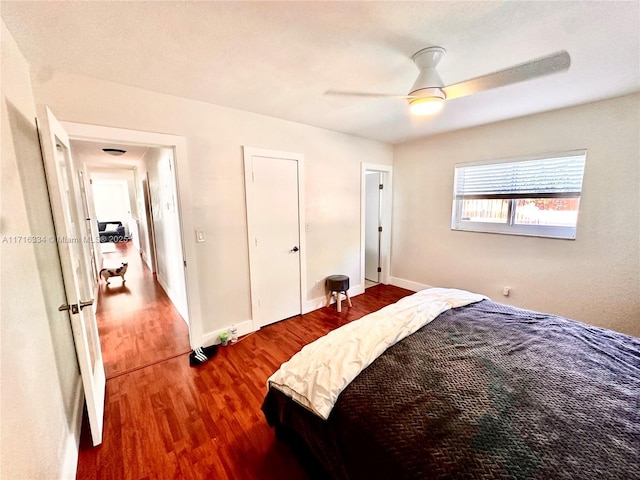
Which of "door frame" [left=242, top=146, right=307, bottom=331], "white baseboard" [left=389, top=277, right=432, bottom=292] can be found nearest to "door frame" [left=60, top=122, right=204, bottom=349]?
"door frame" [left=242, top=146, right=307, bottom=331]

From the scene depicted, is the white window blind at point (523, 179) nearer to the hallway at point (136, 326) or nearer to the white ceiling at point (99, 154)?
the hallway at point (136, 326)

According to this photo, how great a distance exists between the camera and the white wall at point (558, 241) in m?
2.43

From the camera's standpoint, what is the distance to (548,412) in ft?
3.43

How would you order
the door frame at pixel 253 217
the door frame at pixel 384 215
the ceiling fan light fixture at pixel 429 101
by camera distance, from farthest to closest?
the door frame at pixel 384 215 < the door frame at pixel 253 217 < the ceiling fan light fixture at pixel 429 101

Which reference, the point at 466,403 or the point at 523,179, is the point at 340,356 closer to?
the point at 466,403

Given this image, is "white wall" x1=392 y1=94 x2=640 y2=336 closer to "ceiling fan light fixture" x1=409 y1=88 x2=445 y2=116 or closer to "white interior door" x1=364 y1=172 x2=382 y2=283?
"white interior door" x1=364 y1=172 x2=382 y2=283

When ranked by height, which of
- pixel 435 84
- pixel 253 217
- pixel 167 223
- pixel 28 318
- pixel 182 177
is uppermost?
pixel 435 84

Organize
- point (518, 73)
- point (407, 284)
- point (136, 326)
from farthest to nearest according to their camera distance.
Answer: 1. point (407, 284)
2. point (136, 326)
3. point (518, 73)

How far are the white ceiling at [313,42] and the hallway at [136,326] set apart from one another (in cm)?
238

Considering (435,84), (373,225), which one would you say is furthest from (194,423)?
(373,225)

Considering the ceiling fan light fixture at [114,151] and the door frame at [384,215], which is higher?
the ceiling fan light fixture at [114,151]

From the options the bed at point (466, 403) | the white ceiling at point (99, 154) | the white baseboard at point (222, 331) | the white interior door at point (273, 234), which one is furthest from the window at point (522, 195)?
the white ceiling at point (99, 154)

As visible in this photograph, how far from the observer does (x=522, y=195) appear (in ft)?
10.1

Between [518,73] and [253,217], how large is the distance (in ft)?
7.90
